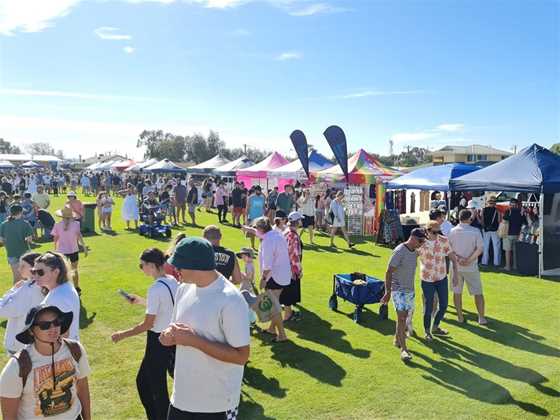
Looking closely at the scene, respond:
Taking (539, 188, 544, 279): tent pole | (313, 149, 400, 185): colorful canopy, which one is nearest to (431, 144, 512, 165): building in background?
→ (313, 149, 400, 185): colorful canopy

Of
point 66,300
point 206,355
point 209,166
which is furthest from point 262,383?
point 209,166

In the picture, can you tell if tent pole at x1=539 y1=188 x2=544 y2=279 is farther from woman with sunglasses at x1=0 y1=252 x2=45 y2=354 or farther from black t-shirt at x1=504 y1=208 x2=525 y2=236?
woman with sunglasses at x1=0 y1=252 x2=45 y2=354

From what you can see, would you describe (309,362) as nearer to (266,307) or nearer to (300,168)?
(266,307)

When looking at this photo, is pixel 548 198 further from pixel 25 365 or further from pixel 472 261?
pixel 25 365

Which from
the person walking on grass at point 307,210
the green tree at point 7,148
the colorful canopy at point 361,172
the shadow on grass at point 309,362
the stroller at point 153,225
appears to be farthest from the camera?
the green tree at point 7,148

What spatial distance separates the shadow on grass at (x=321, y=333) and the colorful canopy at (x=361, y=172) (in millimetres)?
10862

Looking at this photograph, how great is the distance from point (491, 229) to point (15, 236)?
10.7 meters

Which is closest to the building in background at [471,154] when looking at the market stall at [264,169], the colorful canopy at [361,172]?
the market stall at [264,169]

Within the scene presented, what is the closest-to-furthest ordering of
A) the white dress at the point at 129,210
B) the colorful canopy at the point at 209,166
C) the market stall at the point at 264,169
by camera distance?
the white dress at the point at 129,210 < the market stall at the point at 264,169 < the colorful canopy at the point at 209,166

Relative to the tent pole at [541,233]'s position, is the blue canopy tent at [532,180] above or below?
above

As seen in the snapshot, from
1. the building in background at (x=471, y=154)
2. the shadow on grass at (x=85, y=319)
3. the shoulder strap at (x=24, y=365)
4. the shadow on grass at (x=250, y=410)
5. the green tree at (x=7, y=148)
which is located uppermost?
the green tree at (x=7, y=148)

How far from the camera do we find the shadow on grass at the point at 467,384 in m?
5.20

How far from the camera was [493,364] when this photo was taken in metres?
6.23

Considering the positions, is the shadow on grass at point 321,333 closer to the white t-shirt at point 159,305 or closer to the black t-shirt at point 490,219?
the white t-shirt at point 159,305
